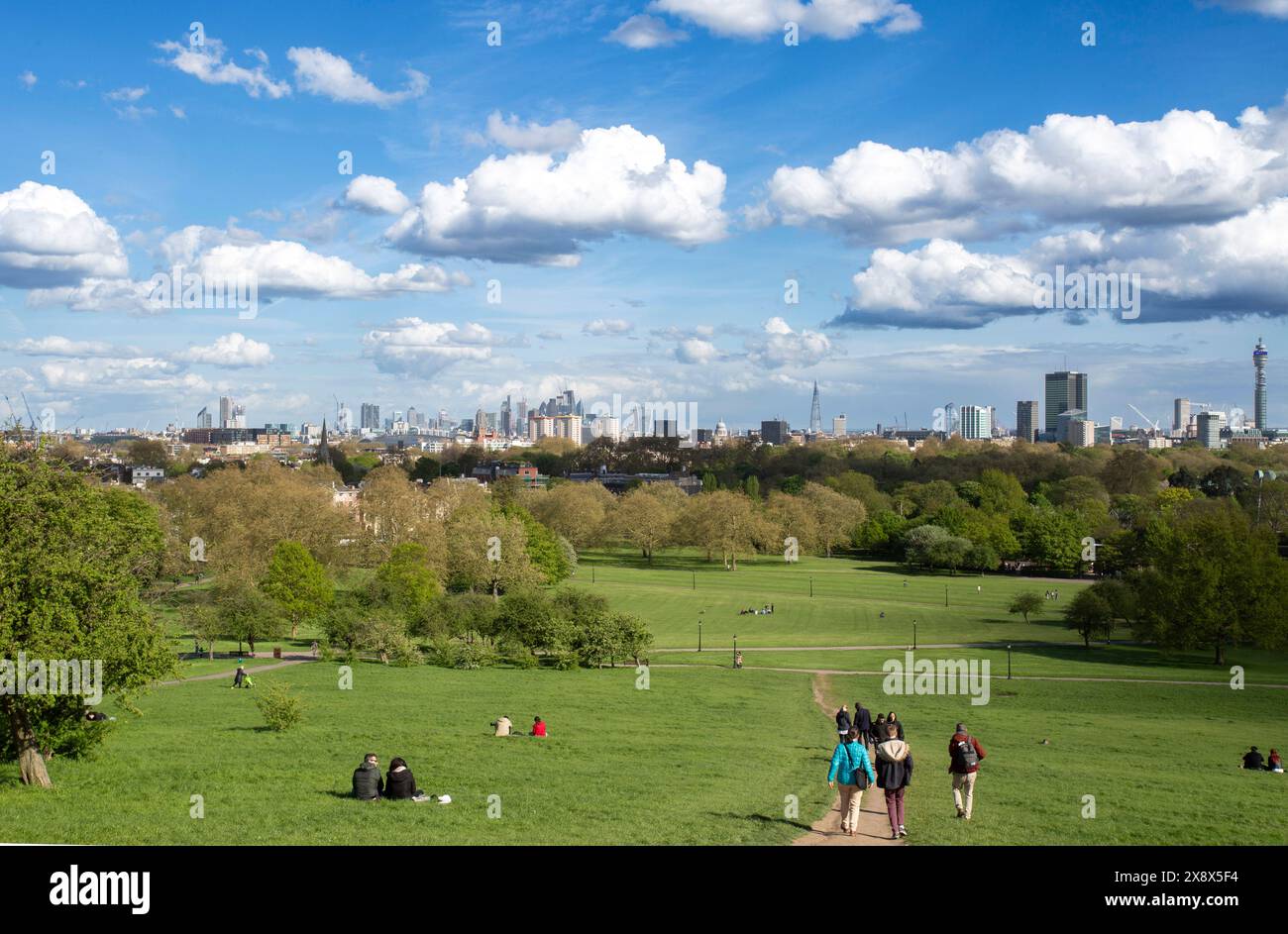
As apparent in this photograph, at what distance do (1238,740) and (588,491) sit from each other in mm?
97935

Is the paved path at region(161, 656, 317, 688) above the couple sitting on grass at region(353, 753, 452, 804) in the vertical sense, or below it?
below

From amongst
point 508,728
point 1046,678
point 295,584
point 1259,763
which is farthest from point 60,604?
point 1046,678

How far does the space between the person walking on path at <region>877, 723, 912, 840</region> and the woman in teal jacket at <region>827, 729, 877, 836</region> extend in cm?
→ 21

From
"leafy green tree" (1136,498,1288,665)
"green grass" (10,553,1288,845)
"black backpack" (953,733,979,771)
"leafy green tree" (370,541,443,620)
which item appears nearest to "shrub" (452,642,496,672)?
"green grass" (10,553,1288,845)

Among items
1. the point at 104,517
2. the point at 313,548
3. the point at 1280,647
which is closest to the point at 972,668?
the point at 1280,647

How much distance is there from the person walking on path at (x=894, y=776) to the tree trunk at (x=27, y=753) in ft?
48.4

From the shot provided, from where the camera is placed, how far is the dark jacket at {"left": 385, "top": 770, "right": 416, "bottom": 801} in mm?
17578

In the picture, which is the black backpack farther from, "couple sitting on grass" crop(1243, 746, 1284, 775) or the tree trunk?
the tree trunk

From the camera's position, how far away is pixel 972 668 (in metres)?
47.9

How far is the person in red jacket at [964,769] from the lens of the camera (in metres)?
16.2

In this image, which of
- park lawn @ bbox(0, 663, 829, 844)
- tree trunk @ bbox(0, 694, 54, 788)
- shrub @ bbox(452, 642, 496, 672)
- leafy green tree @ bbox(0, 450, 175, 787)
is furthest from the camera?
shrub @ bbox(452, 642, 496, 672)

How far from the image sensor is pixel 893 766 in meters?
14.5
